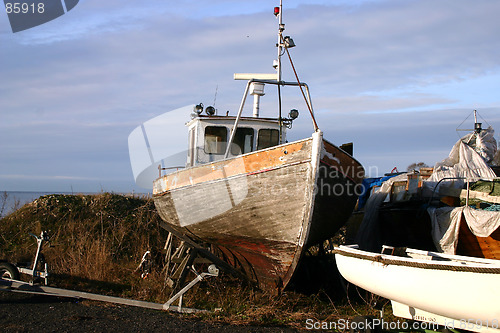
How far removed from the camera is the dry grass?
6.89 meters

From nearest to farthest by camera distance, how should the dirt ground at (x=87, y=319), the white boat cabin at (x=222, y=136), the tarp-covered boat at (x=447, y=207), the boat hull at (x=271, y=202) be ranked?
the dirt ground at (x=87, y=319) < the boat hull at (x=271, y=202) < the tarp-covered boat at (x=447, y=207) < the white boat cabin at (x=222, y=136)

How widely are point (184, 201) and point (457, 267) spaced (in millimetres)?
4464

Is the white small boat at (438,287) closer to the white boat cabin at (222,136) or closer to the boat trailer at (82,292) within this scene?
the boat trailer at (82,292)

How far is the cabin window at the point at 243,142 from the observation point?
28.6ft

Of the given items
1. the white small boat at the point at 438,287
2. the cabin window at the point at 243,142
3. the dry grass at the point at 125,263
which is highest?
the cabin window at the point at 243,142

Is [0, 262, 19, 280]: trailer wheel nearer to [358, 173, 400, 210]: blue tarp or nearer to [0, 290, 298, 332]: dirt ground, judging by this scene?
[0, 290, 298, 332]: dirt ground

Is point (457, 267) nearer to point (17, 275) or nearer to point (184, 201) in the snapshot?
point (184, 201)

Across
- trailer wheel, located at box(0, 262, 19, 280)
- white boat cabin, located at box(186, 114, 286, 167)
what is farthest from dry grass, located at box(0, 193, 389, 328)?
white boat cabin, located at box(186, 114, 286, 167)

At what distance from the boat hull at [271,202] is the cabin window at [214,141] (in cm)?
111

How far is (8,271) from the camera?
7441mm

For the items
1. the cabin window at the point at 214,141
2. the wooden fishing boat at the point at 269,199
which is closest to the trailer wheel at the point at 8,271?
the wooden fishing boat at the point at 269,199

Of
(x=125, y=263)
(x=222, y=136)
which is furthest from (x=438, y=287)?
(x=125, y=263)

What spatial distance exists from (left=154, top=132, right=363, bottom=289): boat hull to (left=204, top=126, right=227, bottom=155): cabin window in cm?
111

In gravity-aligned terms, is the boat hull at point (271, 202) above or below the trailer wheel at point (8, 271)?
above
